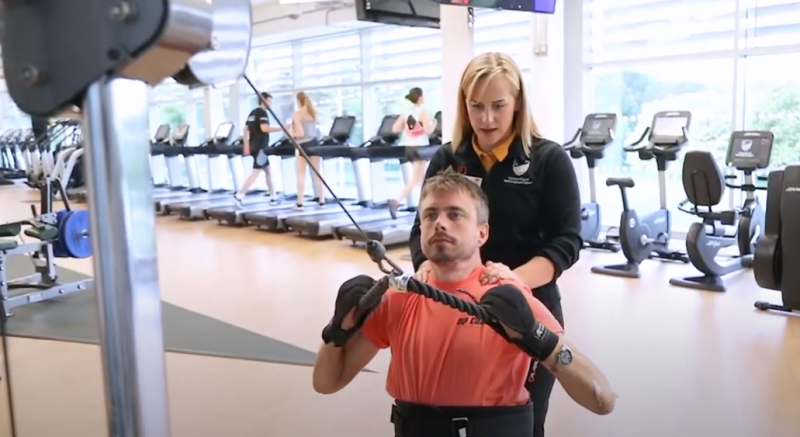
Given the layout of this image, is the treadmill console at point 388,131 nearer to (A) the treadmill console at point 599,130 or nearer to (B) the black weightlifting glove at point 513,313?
(A) the treadmill console at point 599,130

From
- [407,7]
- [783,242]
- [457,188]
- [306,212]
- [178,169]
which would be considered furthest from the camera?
[178,169]

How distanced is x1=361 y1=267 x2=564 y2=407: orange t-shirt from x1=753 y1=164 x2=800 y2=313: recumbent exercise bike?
3.61 metres

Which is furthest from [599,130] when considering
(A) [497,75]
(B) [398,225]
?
(A) [497,75]

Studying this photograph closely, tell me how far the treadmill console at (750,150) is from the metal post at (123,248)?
621 cm

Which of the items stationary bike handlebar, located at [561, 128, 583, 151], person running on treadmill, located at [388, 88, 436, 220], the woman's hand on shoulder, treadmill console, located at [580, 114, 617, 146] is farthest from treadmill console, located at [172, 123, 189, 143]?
the woman's hand on shoulder

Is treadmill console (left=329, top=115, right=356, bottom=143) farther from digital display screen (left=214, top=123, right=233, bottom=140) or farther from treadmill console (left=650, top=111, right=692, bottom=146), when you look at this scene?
treadmill console (left=650, top=111, right=692, bottom=146)

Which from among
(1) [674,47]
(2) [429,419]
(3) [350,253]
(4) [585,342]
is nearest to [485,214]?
(2) [429,419]

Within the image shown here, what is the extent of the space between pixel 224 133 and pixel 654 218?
769 centimetres

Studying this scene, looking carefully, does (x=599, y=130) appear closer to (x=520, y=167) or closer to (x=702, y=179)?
(x=702, y=179)

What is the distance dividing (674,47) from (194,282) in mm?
5660

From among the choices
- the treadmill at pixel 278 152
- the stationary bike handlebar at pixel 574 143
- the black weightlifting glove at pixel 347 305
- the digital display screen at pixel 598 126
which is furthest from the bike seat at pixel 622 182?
the black weightlifting glove at pixel 347 305

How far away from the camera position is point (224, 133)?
39.6ft

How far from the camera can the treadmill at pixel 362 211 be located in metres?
8.38

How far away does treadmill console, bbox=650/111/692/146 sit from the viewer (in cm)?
655
